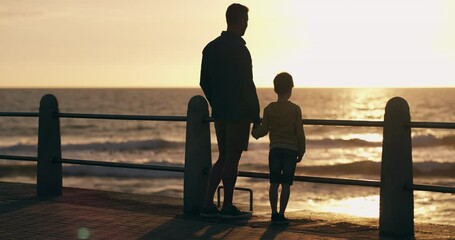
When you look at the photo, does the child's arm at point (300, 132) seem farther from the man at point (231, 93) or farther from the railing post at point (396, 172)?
the railing post at point (396, 172)

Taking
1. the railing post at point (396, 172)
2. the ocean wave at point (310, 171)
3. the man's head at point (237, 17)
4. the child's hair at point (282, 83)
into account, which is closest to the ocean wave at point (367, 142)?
the ocean wave at point (310, 171)

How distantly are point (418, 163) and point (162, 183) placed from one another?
15893 mm

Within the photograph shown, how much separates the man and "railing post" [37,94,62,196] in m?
2.83

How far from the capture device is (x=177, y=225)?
8719 mm

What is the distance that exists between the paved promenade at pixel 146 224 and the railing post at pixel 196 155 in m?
0.24

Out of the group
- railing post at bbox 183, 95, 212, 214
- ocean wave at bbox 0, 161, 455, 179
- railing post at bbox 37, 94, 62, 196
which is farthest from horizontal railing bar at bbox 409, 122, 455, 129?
ocean wave at bbox 0, 161, 455, 179

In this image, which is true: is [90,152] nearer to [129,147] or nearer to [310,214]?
[129,147]

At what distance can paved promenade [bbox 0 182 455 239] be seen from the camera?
812 centimetres

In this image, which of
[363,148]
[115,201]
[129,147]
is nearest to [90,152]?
[129,147]

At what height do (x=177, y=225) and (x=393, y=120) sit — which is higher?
(x=393, y=120)

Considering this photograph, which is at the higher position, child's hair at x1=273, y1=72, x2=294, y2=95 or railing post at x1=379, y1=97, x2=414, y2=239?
child's hair at x1=273, y1=72, x2=294, y2=95

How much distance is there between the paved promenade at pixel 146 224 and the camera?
8.12 meters

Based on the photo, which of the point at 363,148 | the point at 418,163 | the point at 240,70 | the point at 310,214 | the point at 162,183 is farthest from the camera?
the point at 363,148

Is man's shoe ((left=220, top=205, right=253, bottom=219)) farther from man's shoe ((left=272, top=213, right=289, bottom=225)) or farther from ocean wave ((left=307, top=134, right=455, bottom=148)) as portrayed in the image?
ocean wave ((left=307, top=134, right=455, bottom=148))
